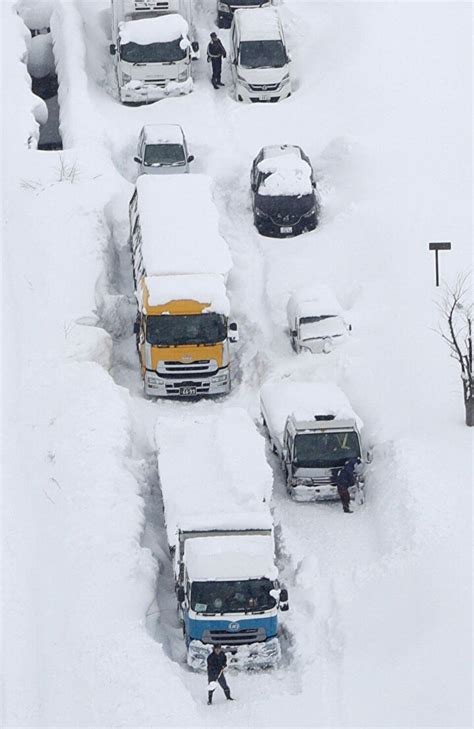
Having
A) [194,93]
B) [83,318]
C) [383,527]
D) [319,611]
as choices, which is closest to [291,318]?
[83,318]

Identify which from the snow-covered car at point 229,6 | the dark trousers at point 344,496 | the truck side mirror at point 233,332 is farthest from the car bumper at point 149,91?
the dark trousers at point 344,496

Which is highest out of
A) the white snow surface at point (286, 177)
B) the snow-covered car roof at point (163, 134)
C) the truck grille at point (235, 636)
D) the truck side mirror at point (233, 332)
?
the snow-covered car roof at point (163, 134)

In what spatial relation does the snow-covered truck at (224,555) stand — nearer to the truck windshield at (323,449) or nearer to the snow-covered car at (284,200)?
the truck windshield at (323,449)

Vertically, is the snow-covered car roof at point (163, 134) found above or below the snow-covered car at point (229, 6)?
below

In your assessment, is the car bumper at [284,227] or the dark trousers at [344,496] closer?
the dark trousers at [344,496]

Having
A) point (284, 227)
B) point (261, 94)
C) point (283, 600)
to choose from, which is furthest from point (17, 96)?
→ point (283, 600)

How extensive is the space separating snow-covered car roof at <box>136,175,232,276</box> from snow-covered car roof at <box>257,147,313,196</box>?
194cm

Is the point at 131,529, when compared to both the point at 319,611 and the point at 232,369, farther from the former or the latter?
the point at 232,369

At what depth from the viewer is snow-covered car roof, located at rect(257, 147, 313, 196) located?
1585 inches

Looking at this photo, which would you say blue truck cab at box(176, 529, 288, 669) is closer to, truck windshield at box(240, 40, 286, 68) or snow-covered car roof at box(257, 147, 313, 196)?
snow-covered car roof at box(257, 147, 313, 196)

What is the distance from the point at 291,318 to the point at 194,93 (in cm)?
1291

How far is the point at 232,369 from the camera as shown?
121ft

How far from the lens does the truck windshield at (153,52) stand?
46000 millimetres

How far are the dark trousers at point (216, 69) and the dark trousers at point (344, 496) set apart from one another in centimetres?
1989
